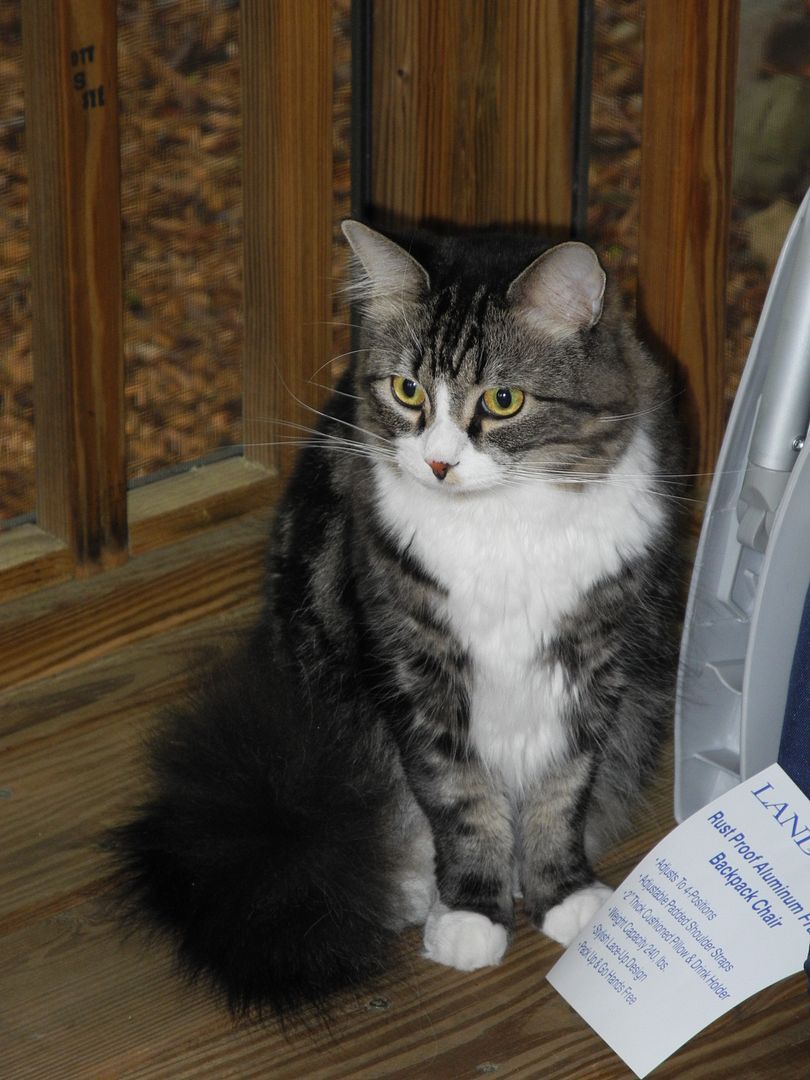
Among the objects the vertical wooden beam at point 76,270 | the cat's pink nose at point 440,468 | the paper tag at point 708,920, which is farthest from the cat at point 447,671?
the vertical wooden beam at point 76,270

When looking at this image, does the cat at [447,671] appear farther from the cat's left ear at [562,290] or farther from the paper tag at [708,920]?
the paper tag at [708,920]

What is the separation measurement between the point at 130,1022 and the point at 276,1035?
0.49 feet

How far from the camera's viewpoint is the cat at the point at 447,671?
4.46ft

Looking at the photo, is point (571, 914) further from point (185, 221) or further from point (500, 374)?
point (185, 221)

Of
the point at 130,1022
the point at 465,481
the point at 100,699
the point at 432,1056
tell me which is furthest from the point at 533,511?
the point at 100,699

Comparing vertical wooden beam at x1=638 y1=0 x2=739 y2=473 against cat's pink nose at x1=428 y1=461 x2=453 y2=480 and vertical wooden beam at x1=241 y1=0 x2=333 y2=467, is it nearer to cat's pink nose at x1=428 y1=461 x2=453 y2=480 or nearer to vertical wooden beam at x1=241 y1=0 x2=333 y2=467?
vertical wooden beam at x1=241 y1=0 x2=333 y2=467

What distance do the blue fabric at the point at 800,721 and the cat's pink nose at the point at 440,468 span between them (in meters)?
0.36

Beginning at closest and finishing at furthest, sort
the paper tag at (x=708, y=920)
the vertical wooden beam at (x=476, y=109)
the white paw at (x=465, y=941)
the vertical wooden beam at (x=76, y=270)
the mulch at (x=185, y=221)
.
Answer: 1. the paper tag at (x=708, y=920)
2. the white paw at (x=465, y=941)
3. the vertical wooden beam at (x=76, y=270)
4. the mulch at (x=185, y=221)
5. the vertical wooden beam at (x=476, y=109)

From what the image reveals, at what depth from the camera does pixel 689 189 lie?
1843mm

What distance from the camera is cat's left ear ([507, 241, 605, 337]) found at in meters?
1.30

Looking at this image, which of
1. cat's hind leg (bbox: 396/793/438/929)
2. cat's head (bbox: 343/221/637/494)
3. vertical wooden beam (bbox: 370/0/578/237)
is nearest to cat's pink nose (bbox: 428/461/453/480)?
cat's head (bbox: 343/221/637/494)

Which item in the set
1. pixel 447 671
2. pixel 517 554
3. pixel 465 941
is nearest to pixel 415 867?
pixel 465 941

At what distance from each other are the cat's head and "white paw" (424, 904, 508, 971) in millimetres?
467

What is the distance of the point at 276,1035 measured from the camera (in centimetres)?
137
